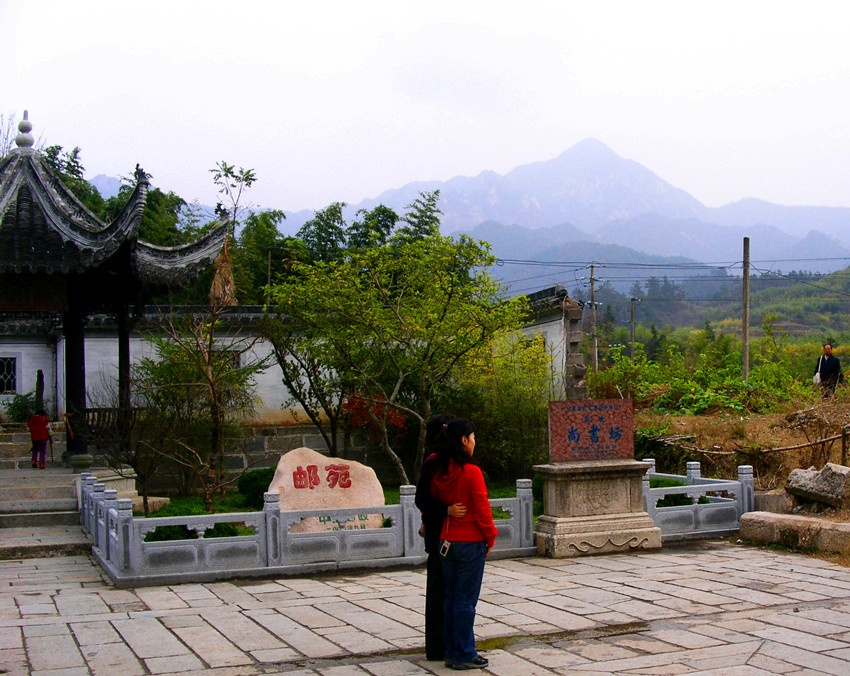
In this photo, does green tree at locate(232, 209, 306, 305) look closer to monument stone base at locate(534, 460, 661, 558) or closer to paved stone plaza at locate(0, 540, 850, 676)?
monument stone base at locate(534, 460, 661, 558)

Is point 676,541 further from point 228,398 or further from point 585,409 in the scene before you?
point 228,398

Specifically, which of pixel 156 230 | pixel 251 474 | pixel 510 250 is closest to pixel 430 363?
pixel 251 474

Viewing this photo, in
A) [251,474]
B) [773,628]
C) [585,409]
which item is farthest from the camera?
[251,474]

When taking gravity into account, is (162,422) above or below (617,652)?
above

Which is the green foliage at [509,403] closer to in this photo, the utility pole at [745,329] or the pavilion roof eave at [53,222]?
the pavilion roof eave at [53,222]

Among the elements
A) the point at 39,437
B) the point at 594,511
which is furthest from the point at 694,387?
the point at 39,437

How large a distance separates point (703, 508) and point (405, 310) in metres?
5.47

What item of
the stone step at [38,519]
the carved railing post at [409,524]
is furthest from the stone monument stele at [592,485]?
the stone step at [38,519]

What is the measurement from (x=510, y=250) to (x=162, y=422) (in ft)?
570

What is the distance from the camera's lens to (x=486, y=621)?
6.20m

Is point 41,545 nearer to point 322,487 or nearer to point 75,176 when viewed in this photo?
point 322,487

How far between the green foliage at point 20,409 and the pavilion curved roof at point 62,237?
768 cm

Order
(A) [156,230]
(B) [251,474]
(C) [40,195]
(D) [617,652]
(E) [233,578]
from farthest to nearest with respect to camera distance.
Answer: (A) [156,230]
(B) [251,474]
(C) [40,195]
(E) [233,578]
(D) [617,652]

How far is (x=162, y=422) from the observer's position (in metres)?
14.2
